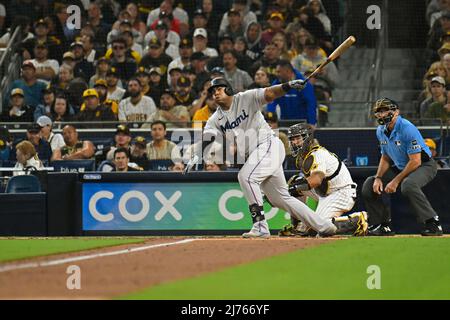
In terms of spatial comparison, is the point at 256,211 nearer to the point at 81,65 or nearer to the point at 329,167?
the point at 329,167

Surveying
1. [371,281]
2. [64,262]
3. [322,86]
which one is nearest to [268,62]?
[322,86]

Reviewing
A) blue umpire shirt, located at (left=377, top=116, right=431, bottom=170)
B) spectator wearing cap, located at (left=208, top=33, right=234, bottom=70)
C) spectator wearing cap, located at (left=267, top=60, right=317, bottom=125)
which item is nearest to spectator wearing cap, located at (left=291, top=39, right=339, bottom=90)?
spectator wearing cap, located at (left=208, top=33, right=234, bottom=70)

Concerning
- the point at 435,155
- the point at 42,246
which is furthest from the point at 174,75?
the point at 42,246

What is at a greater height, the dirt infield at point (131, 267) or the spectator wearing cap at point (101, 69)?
the spectator wearing cap at point (101, 69)

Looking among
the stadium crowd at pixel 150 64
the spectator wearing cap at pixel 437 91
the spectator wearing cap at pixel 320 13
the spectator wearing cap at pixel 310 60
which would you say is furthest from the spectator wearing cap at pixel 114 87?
the spectator wearing cap at pixel 437 91

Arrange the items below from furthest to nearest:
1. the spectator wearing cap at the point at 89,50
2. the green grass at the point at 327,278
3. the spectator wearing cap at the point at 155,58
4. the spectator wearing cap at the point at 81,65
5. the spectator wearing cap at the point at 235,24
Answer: the spectator wearing cap at the point at 89,50
the spectator wearing cap at the point at 235,24
the spectator wearing cap at the point at 81,65
the spectator wearing cap at the point at 155,58
the green grass at the point at 327,278

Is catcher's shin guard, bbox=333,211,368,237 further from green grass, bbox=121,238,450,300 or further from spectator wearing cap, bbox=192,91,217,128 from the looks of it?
spectator wearing cap, bbox=192,91,217,128

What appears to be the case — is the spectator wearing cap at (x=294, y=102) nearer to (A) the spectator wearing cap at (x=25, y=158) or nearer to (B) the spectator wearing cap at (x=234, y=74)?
(B) the spectator wearing cap at (x=234, y=74)
